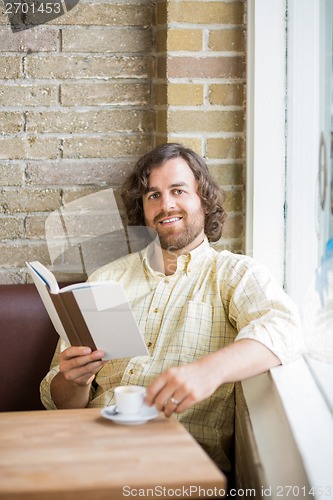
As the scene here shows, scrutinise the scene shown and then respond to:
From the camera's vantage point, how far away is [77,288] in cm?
150

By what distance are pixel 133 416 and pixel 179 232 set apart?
2.58ft

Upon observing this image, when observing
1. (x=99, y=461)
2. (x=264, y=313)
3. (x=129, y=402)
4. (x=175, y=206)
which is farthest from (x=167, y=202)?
(x=99, y=461)

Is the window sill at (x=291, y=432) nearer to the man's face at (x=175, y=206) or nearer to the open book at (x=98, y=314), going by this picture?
the open book at (x=98, y=314)

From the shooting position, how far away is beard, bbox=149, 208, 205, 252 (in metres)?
2.07

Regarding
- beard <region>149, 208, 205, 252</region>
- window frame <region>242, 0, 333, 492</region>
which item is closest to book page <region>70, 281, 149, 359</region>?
beard <region>149, 208, 205, 252</region>

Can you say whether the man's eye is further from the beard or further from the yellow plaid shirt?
Result: the yellow plaid shirt

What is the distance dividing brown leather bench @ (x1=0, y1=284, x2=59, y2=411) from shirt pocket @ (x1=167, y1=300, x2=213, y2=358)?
44 centimetres

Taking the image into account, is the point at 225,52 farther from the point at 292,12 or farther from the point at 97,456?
the point at 97,456

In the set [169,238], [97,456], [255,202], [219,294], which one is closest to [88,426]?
[97,456]

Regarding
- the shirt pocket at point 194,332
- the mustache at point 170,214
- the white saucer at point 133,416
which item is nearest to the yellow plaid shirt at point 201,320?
the shirt pocket at point 194,332

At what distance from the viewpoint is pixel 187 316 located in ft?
6.30

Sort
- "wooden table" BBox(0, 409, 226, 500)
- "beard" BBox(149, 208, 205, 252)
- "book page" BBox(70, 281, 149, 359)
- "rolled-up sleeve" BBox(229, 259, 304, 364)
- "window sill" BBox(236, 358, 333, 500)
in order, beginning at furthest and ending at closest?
"beard" BBox(149, 208, 205, 252) → "rolled-up sleeve" BBox(229, 259, 304, 364) → "book page" BBox(70, 281, 149, 359) → "window sill" BBox(236, 358, 333, 500) → "wooden table" BBox(0, 409, 226, 500)

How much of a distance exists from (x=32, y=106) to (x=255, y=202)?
29.7 inches

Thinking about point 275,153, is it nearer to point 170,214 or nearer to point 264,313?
point 170,214
